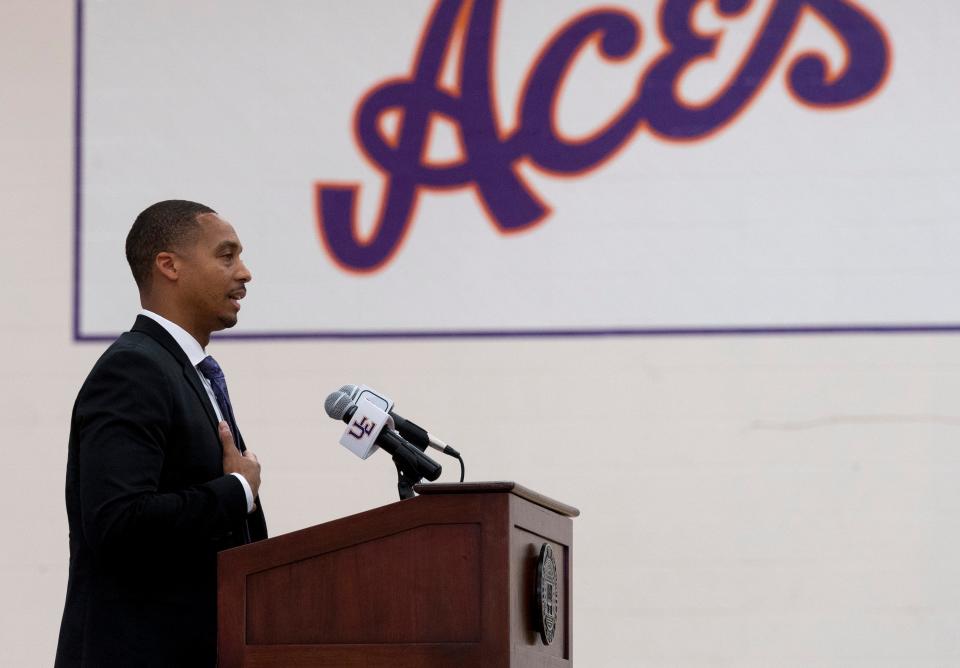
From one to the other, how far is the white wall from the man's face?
1839 mm

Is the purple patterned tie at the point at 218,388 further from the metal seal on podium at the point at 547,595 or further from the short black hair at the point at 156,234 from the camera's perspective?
the metal seal on podium at the point at 547,595

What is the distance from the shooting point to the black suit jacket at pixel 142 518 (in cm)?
218

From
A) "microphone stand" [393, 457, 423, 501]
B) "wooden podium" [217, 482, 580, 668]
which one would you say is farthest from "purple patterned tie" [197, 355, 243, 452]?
"wooden podium" [217, 482, 580, 668]

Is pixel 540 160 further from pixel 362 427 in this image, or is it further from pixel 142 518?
pixel 142 518

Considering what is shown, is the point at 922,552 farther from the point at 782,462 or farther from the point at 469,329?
the point at 469,329

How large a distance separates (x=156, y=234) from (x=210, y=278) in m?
0.13

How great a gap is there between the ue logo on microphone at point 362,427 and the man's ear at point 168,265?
42 centimetres

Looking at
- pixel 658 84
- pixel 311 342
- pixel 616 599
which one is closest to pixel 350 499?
pixel 311 342

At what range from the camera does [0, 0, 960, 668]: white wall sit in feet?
13.8

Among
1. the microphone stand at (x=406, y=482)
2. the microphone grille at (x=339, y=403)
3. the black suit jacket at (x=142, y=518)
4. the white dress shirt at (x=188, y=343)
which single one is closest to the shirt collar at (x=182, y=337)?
the white dress shirt at (x=188, y=343)

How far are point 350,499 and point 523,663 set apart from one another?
2.28 meters

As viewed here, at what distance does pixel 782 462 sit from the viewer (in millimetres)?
4254

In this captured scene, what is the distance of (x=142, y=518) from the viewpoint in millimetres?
2154

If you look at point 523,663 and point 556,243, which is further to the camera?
point 556,243
